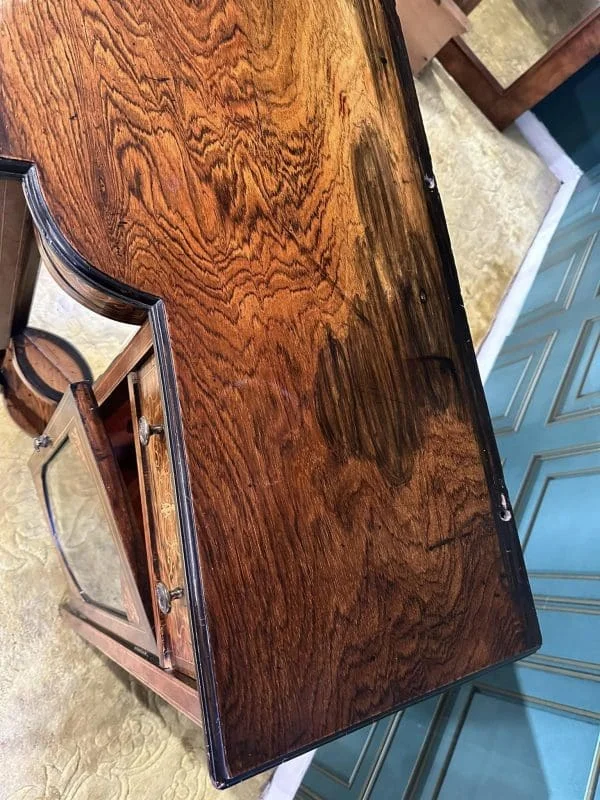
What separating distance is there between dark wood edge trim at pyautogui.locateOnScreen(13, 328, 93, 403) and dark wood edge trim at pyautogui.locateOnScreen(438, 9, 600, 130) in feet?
4.29

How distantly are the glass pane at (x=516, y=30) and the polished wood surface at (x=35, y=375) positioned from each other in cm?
152

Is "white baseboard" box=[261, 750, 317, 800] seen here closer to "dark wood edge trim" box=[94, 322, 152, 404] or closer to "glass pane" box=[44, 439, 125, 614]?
"glass pane" box=[44, 439, 125, 614]

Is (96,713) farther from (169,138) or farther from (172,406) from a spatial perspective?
(169,138)

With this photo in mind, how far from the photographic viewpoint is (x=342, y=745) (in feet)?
3.77

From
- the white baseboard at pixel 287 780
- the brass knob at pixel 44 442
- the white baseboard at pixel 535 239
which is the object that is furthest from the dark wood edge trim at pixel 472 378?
the white baseboard at pixel 535 239

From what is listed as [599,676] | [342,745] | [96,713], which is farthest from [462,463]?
[96,713]

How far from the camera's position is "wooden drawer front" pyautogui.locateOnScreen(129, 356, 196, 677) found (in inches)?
23.5

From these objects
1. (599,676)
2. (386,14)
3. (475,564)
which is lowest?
(599,676)

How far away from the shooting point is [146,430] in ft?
2.03

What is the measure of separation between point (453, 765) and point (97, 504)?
0.70 m

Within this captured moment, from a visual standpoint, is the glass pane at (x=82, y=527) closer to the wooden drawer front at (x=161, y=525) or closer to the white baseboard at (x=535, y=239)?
the wooden drawer front at (x=161, y=525)

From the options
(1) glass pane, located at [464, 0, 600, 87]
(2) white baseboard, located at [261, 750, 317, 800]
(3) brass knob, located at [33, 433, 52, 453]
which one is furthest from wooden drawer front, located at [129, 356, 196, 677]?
(1) glass pane, located at [464, 0, 600, 87]

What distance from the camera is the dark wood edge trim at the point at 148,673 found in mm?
564

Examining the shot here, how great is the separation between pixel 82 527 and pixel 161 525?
315mm
